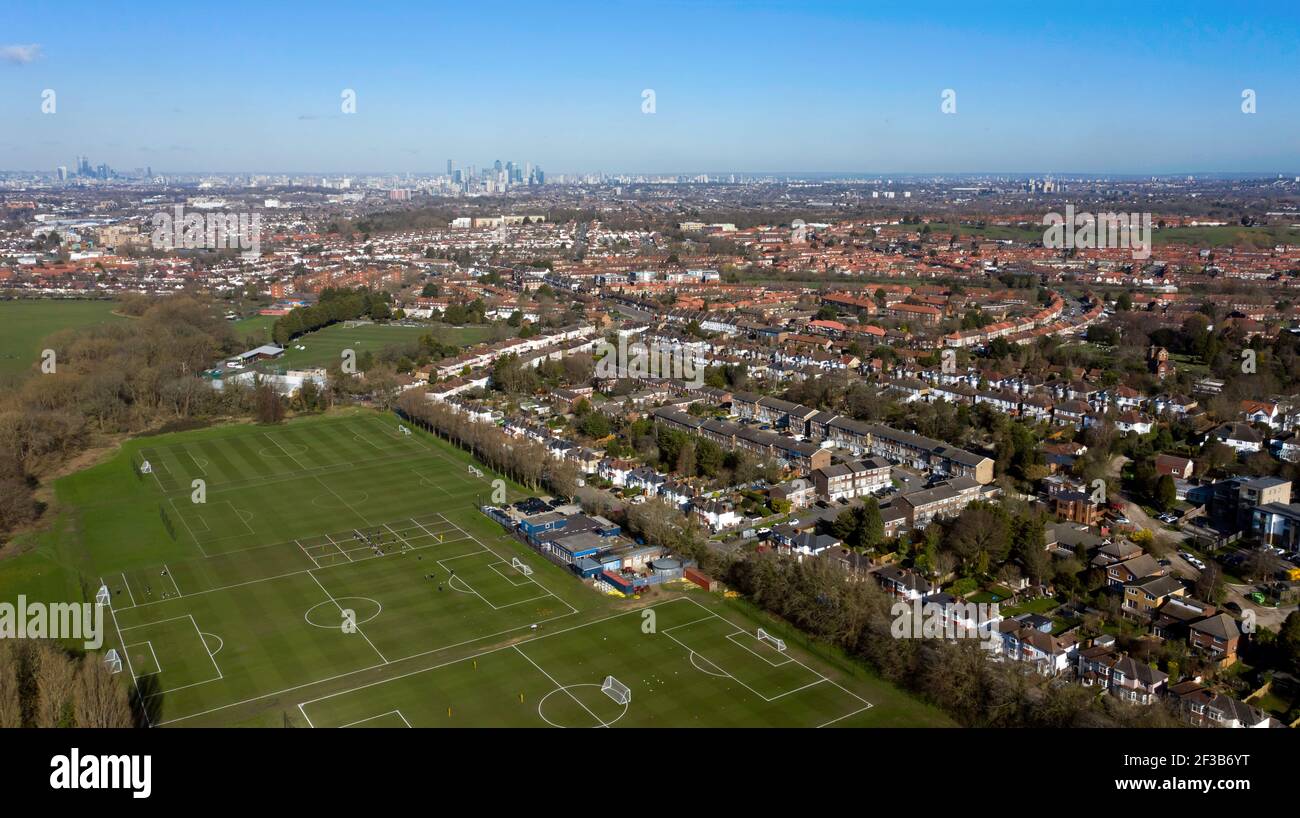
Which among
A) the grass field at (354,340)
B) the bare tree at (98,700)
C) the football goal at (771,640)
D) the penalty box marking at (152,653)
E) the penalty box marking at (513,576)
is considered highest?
the grass field at (354,340)

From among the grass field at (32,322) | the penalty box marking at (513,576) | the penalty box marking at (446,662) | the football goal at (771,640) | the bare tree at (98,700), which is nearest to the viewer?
the bare tree at (98,700)

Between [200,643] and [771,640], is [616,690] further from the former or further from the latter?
[200,643]

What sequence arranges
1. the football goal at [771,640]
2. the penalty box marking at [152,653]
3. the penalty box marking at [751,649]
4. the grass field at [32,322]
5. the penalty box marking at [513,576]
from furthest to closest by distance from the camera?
the grass field at [32,322], the penalty box marking at [513,576], the football goal at [771,640], the penalty box marking at [751,649], the penalty box marking at [152,653]

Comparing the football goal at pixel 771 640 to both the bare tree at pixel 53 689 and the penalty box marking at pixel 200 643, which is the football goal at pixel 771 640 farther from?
the bare tree at pixel 53 689

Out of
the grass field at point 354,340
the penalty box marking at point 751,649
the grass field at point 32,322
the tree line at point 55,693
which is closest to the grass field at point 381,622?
the penalty box marking at point 751,649
